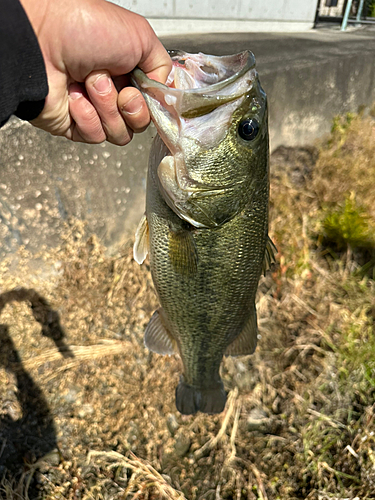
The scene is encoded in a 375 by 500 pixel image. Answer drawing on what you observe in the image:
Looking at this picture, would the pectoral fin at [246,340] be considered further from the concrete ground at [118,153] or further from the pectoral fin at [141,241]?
the concrete ground at [118,153]

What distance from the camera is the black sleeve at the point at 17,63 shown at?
107cm

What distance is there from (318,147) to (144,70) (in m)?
4.07

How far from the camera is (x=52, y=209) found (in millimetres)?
2883

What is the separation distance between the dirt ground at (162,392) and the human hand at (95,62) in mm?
1711

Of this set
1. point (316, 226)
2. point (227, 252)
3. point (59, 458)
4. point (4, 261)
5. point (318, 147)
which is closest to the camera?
point (227, 252)

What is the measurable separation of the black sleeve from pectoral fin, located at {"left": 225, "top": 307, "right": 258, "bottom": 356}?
1348 mm

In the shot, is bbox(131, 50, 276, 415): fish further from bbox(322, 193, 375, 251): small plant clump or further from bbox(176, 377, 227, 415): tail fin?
bbox(322, 193, 375, 251): small plant clump

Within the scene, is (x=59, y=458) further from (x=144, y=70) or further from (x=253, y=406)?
(x=144, y=70)

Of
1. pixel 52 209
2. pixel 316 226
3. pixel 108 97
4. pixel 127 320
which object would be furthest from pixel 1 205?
pixel 316 226

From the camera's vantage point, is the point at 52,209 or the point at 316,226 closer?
the point at 52,209

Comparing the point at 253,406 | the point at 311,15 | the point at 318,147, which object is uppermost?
the point at 311,15

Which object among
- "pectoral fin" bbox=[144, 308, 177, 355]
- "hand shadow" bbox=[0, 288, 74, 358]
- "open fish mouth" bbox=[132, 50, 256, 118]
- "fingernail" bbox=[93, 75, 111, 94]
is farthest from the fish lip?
"hand shadow" bbox=[0, 288, 74, 358]

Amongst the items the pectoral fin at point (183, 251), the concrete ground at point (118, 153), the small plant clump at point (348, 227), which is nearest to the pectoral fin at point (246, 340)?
the pectoral fin at point (183, 251)

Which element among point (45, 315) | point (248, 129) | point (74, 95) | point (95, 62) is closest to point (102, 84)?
point (95, 62)
